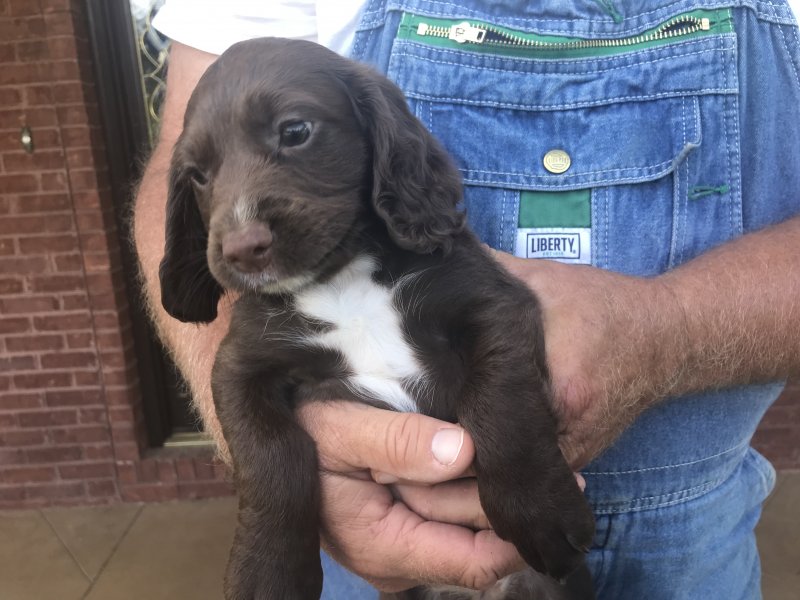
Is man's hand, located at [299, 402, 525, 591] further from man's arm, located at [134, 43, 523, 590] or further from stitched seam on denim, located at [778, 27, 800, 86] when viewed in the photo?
stitched seam on denim, located at [778, 27, 800, 86]

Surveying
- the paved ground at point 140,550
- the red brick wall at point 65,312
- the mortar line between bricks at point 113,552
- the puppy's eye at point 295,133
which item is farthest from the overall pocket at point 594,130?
the mortar line between bricks at point 113,552

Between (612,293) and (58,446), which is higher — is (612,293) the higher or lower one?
the higher one

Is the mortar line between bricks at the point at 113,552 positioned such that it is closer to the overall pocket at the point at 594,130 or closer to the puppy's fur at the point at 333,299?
the puppy's fur at the point at 333,299

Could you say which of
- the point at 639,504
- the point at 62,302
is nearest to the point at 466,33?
the point at 639,504

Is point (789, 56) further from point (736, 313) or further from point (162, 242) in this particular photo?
point (162, 242)

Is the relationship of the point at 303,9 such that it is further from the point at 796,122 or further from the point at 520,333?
the point at 796,122

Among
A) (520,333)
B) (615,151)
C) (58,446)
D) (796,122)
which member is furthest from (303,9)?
(58,446)

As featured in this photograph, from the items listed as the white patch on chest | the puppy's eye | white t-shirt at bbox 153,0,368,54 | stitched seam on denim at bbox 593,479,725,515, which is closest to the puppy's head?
the puppy's eye
